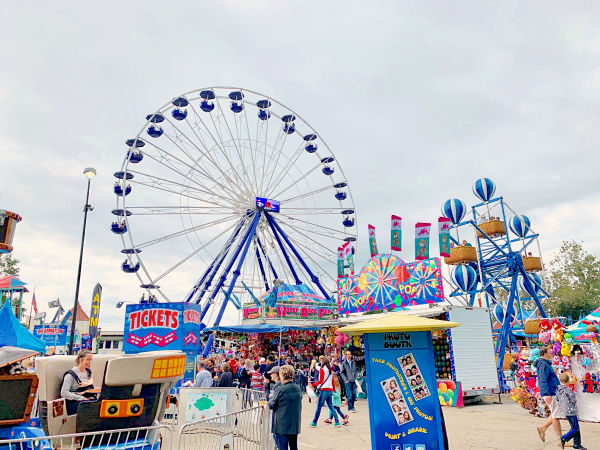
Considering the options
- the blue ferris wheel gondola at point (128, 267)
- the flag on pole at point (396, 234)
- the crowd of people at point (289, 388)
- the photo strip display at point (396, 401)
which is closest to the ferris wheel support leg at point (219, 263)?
the blue ferris wheel gondola at point (128, 267)

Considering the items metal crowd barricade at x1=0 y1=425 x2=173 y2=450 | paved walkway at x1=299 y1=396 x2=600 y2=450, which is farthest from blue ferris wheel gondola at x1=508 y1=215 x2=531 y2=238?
metal crowd barricade at x1=0 y1=425 x2=173 y2=450

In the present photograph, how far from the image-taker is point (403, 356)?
5.96m

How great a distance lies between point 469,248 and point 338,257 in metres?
6.88

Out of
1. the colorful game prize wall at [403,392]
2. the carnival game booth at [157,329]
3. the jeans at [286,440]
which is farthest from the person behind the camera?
the carnival game booth at [157,329]

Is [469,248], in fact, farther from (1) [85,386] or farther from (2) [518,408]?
(1) [85,386]

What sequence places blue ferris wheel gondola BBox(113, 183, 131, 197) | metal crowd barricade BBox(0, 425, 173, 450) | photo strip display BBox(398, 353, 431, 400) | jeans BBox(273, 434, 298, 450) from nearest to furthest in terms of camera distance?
metal crowd barricade BBox(0, 425, 173, 450) < jeans BBox(273, 434, 298, 450) < photo strip display BBox(398, 353, 431, 400) < blue ferris wheel gondola BBox(113, 183, 131, 197)

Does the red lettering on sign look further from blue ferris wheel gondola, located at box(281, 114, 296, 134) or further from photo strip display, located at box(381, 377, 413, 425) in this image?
blue ferris wheel gondola, located at box(281, 114, 296, 134)

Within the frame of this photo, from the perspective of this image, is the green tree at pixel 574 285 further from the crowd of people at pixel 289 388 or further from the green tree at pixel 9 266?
the green tree at pixel 9 266

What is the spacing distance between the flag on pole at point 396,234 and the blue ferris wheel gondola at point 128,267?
1220 centimetres

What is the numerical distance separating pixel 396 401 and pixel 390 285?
9507mm

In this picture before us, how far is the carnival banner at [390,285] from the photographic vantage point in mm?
14156

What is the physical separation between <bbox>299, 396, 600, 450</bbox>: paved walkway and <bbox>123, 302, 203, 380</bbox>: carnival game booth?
16.4 feet

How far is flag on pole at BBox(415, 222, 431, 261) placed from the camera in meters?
17.4

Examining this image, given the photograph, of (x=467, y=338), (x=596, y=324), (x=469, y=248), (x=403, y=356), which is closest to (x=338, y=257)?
(x=469, y=248)
